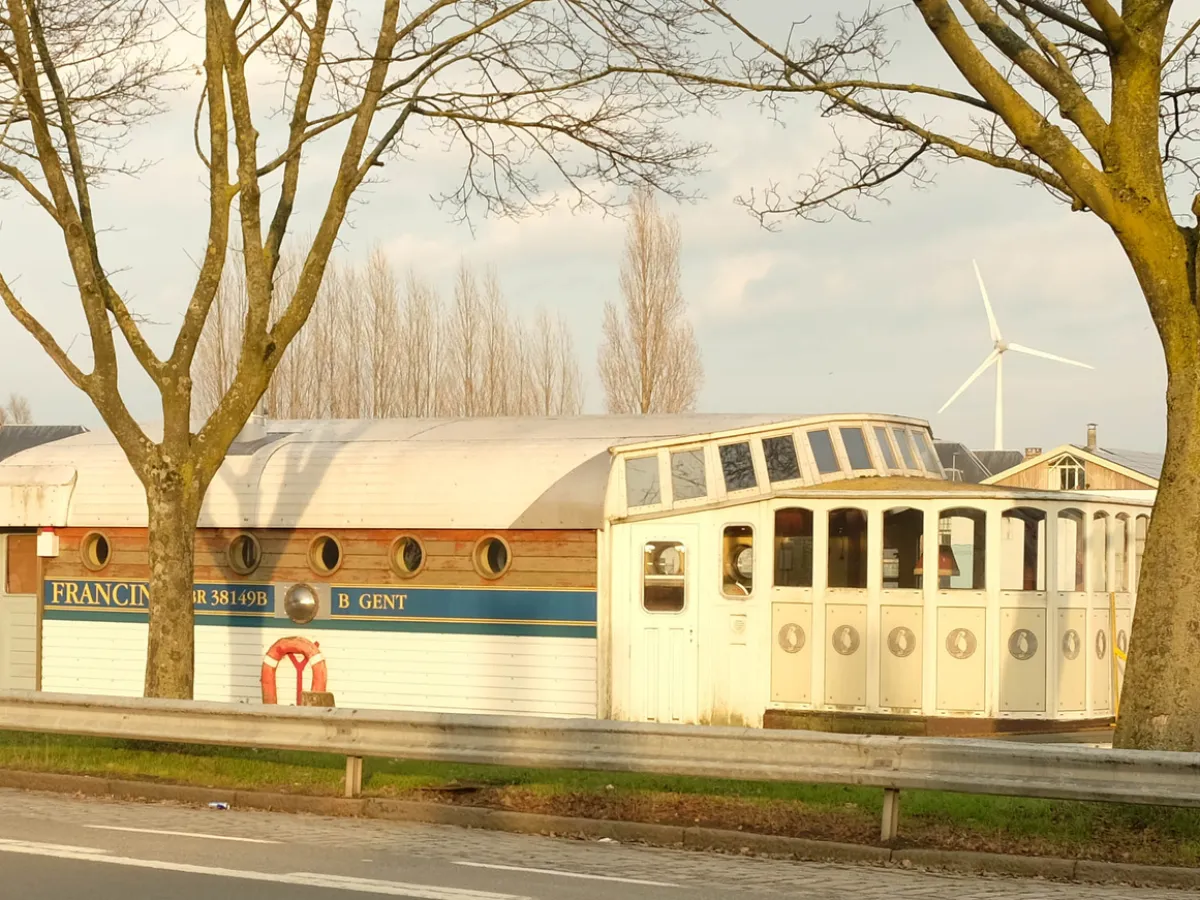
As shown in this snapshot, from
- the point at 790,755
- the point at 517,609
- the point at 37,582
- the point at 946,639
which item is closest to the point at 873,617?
the point at 946,639

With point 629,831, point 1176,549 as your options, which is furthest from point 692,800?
point 1176,549

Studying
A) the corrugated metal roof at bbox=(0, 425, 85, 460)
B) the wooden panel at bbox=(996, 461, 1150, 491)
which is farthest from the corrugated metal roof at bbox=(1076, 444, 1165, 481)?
the corrugated metal roof at bbox=(0, 425, 85, 460)

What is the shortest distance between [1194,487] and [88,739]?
10521mm

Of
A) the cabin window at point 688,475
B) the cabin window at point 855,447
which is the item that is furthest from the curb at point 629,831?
the cabin window at point 855,447

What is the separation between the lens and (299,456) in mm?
21578

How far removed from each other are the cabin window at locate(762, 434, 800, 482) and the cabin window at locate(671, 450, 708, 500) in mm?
703

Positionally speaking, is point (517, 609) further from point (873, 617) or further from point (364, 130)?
point (364, 130)

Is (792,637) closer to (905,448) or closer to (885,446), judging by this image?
(885,446)

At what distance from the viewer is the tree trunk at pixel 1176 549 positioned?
38.2 feet

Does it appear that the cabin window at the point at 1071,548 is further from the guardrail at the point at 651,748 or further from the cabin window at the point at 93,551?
the cabin window at the point at 93,551

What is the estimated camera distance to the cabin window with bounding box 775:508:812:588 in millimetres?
19078

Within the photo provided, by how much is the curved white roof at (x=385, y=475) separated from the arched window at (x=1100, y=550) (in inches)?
128

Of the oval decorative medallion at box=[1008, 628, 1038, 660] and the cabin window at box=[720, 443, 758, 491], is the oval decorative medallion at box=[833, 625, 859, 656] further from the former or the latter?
the cabin window at box=[720, 443, 758, 491]

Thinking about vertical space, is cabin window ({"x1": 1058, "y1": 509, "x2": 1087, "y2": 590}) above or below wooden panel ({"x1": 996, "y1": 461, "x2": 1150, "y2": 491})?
below
